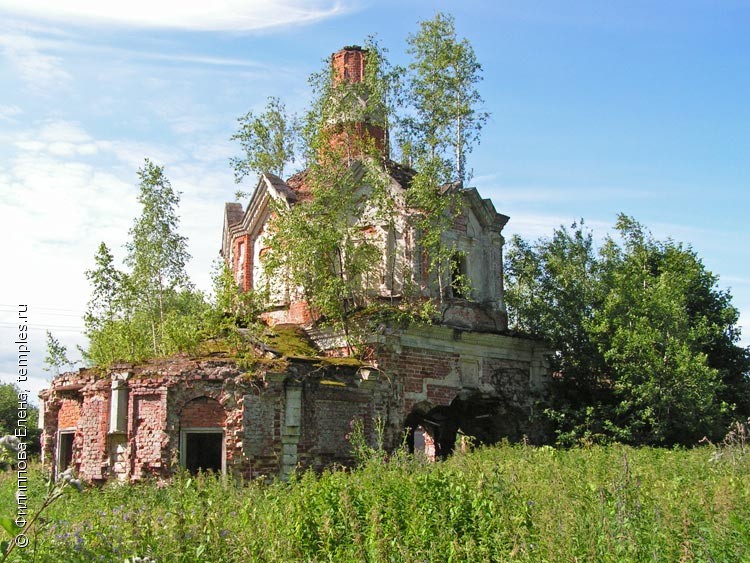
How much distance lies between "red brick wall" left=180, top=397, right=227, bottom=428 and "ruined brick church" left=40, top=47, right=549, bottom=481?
0.02 m

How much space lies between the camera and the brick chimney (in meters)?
21.9

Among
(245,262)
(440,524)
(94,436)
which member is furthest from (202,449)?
(440,524)

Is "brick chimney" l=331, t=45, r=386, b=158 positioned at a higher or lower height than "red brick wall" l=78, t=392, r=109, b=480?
higher

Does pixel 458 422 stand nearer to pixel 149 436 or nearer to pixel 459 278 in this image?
pixel 459 278

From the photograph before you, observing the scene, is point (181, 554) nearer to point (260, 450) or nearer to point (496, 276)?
point (260, 450)

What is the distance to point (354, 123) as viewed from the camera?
2197 cm

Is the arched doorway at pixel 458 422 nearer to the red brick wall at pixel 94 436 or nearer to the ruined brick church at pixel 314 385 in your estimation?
the ruined brick church at pixel 314 385

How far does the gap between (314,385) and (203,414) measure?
2287 millimetres

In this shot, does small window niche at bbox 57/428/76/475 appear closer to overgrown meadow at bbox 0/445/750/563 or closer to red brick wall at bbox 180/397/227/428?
red brick wall at bbox 180/397/227/428

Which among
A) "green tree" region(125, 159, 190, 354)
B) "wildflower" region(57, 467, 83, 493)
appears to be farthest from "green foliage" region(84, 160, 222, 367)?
"wildflower" region(57, 467, 83, 493)

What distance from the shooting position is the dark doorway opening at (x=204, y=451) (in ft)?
52.0

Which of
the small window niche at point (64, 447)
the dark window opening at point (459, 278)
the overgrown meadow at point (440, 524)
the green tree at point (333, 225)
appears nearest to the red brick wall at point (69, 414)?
the small window niche at point (64, 447)

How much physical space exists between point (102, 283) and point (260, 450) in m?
7.97

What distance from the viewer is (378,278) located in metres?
19.5
